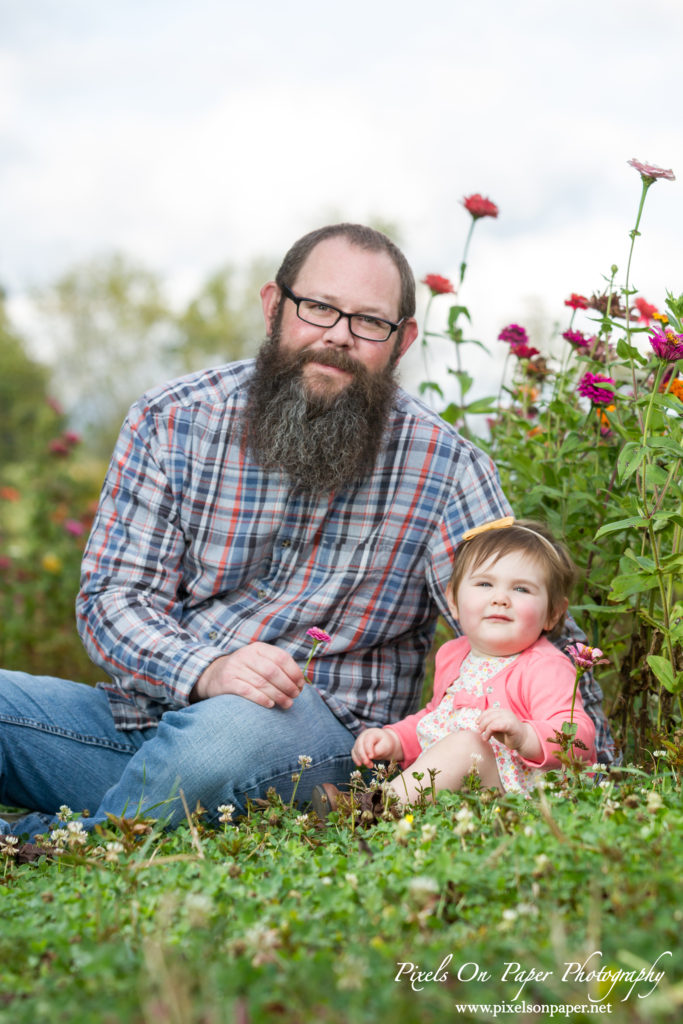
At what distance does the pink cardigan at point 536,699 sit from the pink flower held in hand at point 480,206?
163cm

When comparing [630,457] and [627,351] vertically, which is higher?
[627,351]

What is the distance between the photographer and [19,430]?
71.4 feet

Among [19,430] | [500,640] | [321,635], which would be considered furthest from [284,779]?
[19,430]

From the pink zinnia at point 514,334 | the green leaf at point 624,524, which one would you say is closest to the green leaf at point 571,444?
the pink zinnia at point 514,334

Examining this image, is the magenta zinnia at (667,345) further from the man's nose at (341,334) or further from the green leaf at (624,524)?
the man's nose at (341,334)

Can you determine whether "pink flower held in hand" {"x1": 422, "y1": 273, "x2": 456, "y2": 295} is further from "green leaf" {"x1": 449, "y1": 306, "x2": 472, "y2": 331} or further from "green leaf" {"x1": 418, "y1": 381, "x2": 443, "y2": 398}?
"green leaf" {"x1": 418, "y1": 381, "x2": 443, "y2": 398}

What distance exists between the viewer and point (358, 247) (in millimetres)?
3121

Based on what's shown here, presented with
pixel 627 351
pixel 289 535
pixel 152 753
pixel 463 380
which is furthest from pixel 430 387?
pixel 152 753

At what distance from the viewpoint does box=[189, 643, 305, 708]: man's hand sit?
249 centimetres

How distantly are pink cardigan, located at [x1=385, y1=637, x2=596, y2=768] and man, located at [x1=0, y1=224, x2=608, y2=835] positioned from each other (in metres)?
0.25

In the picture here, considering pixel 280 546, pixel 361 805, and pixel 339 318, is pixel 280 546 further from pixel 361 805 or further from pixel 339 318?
pixel 361 805

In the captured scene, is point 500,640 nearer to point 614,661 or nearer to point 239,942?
point 614,661

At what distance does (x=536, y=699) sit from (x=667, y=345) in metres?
1.01

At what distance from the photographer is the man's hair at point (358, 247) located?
10.3 ft
